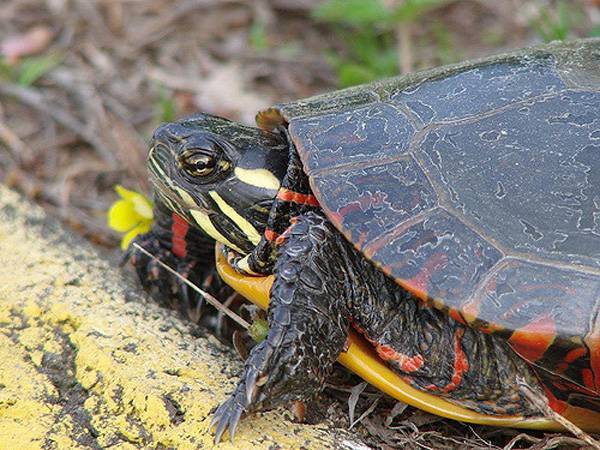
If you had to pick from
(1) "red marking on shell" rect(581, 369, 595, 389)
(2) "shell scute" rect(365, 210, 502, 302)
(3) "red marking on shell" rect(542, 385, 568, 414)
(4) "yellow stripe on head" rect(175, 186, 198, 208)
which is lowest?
(3) "red marking on shell" rect(542, 385, 568, 414)

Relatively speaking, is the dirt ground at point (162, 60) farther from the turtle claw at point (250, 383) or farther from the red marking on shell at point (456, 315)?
the red marking on shell at point (456, 315)

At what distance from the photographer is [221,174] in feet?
9.48

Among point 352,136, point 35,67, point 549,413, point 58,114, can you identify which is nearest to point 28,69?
point 35,67

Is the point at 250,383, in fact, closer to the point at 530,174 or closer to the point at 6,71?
the point at 530,174

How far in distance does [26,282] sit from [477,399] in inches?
67.6

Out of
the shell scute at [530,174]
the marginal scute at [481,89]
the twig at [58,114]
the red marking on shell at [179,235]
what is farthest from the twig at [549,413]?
the twig at [58,114]

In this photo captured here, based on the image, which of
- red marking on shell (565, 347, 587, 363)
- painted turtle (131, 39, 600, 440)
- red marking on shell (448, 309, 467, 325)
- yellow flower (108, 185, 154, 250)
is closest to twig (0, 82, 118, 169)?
yellow flower (108, 185, 154, 250)

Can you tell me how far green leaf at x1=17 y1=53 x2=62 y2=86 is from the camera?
5.29 m

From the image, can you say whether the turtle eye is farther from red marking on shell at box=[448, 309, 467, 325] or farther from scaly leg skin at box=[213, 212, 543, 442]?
red marking on shell at box=[448, 309, 467, 325]

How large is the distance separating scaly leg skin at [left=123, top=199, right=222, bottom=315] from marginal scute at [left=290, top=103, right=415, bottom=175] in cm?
77

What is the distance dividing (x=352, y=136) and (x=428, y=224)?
1.43ft

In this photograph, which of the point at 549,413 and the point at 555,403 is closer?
the point at 549,413

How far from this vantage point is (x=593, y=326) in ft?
7.52

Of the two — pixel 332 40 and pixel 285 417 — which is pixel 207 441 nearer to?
pixel 285 417
